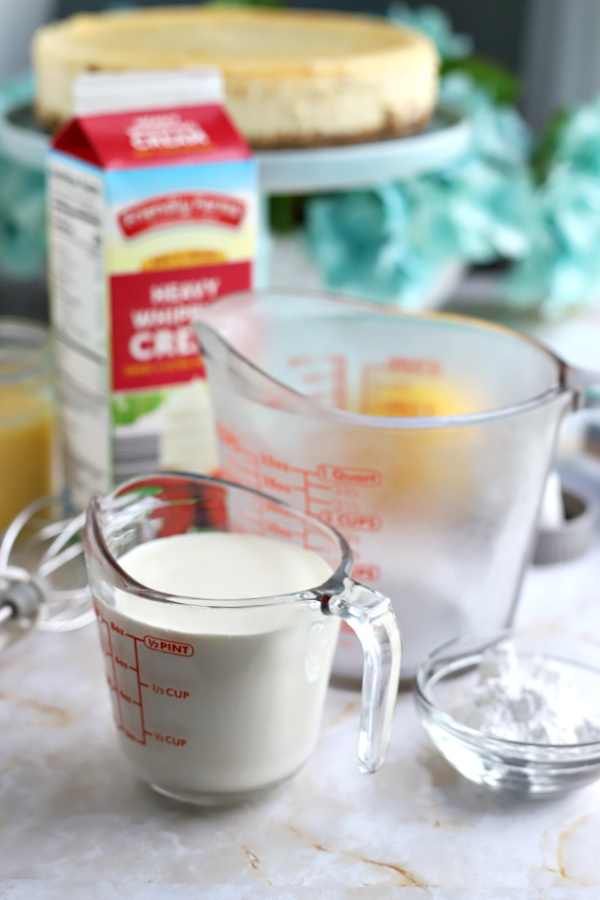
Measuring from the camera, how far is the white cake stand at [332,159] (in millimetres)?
812

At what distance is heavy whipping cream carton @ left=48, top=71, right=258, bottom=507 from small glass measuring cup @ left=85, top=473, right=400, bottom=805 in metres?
0.19

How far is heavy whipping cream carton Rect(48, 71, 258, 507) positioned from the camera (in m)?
0.68

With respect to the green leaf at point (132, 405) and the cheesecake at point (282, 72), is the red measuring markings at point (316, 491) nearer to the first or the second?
the green leaf at point (132, 405)

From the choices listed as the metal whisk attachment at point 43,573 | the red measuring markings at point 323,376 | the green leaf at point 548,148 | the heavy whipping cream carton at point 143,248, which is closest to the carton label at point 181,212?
the heavy whipping cream carton at point 143,248

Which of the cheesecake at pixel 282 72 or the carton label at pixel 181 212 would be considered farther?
the cheesecake at pixel 282 72

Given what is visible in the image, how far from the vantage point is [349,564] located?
1.63 feet

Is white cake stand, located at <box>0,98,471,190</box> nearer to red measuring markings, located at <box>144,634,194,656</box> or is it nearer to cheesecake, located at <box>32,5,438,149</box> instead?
cheesecake, located at <box>32,5,438,149</box>

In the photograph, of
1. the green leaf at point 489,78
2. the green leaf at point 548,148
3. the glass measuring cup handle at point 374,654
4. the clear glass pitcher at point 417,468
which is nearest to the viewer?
the glass measuring cup handle at point 374,654

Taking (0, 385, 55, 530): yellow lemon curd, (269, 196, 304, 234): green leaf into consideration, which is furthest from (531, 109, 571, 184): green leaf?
(0, 385, 55, 530): yellow lemon curd

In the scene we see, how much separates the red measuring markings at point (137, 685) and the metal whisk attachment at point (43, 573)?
142 mm

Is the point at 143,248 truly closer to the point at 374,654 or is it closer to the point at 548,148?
the point at 374,654

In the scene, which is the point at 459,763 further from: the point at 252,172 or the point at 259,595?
the point at 252,172

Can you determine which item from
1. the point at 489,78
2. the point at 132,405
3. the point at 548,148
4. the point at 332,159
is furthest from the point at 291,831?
the point at 489,78

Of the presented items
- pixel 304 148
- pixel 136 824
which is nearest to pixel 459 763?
pixel 136 824
